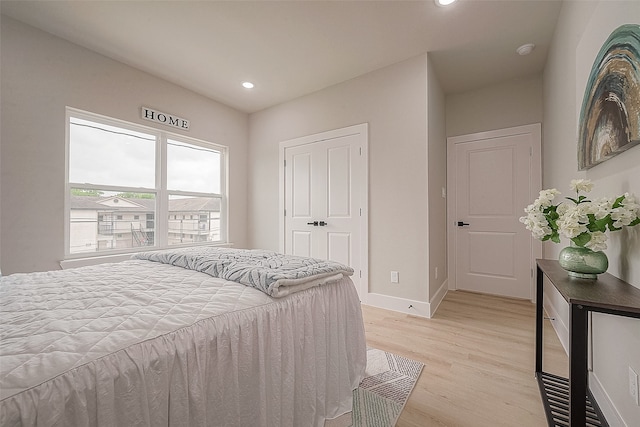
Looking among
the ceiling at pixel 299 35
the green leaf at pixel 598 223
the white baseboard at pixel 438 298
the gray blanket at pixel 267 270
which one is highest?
the ceiling at pixel 299 35

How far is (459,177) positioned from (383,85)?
64.5 inches

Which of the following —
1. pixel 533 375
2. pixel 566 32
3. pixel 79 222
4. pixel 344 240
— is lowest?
pixel 533 375

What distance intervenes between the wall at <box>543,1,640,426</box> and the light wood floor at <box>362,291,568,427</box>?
1.10ft

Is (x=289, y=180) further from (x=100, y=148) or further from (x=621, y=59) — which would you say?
(x=621, y=59)

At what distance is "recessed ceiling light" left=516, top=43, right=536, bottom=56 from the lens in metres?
2.56

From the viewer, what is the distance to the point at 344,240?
10.6 ft

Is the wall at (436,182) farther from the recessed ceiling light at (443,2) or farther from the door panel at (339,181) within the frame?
the door panel at (339,181)

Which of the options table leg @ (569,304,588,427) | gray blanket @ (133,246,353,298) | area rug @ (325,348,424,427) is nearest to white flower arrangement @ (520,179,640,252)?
table leg @ (569,304,588,427)

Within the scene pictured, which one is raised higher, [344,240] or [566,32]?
[566,32]

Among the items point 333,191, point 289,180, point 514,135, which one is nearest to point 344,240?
point 333,191

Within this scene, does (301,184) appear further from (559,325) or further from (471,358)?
(559,325)

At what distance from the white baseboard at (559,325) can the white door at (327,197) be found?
171 centimetres

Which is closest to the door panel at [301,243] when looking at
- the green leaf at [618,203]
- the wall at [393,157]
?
the wall at [393,157]

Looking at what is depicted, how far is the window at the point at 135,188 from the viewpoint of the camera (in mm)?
2646
